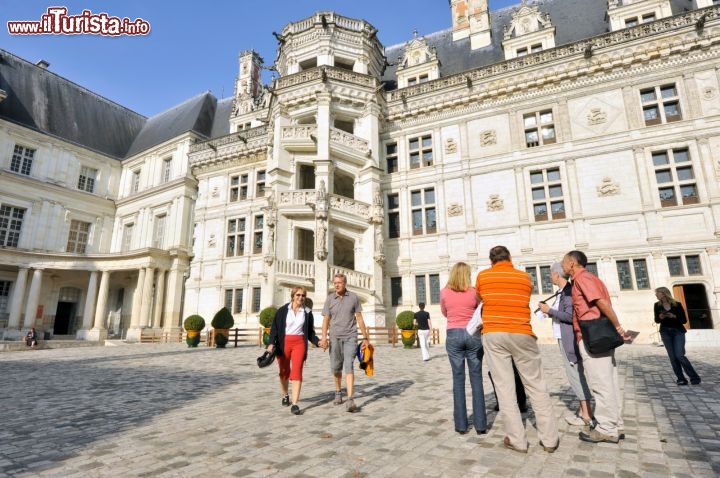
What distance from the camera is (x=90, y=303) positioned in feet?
85.0

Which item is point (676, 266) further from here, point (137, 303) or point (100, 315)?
point (100, 315)

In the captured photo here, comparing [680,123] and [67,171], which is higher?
[67,171]

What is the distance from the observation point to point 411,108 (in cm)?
2205

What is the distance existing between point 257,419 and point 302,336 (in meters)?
1.16

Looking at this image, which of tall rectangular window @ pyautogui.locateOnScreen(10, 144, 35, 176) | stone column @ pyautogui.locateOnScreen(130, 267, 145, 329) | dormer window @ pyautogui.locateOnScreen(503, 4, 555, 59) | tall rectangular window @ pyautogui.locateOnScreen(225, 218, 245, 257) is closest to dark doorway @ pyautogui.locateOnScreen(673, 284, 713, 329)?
dormer window @ pyautogui.locateOnScreen(503, 4, 555, 59)

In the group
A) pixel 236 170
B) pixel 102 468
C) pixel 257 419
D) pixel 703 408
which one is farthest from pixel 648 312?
pixel 236 170

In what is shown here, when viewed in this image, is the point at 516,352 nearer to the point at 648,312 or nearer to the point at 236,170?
the point at 648,312

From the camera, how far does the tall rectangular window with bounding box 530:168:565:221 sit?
712 inches

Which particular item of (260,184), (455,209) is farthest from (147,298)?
(455,209)

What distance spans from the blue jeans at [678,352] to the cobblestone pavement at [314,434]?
0.21 m

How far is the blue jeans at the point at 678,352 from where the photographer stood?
248 inches

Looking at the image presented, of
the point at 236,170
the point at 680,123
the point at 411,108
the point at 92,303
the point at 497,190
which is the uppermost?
the point at 411,108

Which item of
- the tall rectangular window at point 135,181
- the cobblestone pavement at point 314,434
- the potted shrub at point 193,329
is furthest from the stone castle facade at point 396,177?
the cobblestone pavement at point 314,434

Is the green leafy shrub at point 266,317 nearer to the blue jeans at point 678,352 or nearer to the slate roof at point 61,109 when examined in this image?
the blue jeans at point 678,352
